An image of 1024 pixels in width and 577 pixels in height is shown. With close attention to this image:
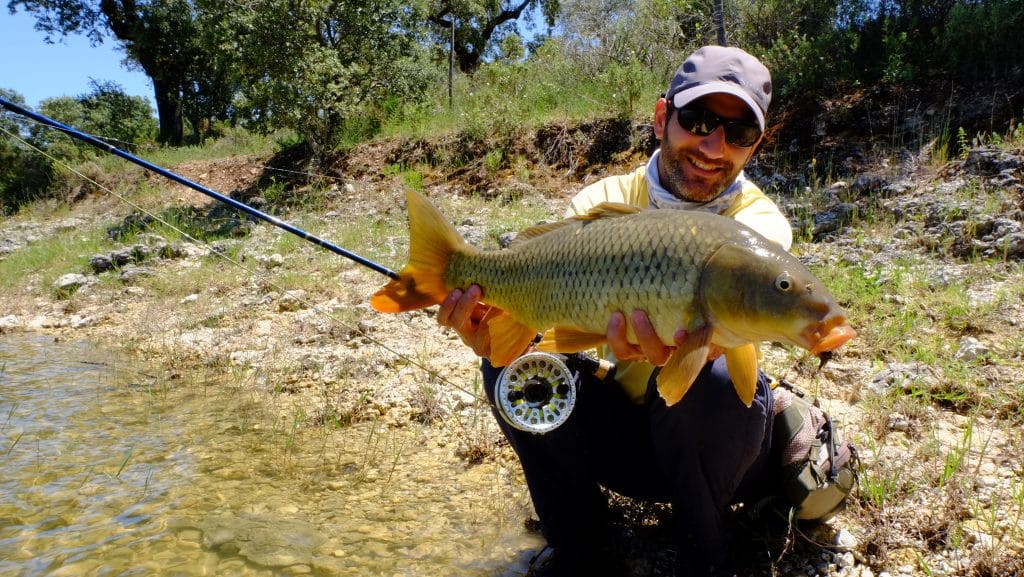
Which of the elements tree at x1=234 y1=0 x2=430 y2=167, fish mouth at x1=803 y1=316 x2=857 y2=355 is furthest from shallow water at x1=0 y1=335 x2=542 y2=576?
tree at x1=234 y1=0 x2=430 y2=167

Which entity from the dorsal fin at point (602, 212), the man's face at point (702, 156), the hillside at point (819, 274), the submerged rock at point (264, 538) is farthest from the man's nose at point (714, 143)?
the submerged rock at point (264, 538)

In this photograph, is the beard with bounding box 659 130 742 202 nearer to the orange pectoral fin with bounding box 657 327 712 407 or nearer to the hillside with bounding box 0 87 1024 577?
the orange pectoral fin with bounding box 657 327 712 407

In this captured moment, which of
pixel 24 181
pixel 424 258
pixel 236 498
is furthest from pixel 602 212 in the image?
pixel 24 181

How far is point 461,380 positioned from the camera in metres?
4.25

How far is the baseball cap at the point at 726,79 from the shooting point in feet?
7.49

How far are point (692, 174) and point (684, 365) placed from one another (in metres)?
1.05

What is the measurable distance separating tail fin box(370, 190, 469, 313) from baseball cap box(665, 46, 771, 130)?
0.97m

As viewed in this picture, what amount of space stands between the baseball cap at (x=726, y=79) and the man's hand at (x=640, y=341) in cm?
97

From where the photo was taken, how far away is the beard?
2393mm

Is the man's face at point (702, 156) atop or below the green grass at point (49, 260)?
atop

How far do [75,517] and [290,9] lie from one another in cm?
1003

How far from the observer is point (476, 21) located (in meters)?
23.5

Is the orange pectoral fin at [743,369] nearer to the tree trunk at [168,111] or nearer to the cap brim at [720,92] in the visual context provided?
the cap brim at [720,92]

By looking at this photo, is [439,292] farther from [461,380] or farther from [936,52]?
[936,52]
